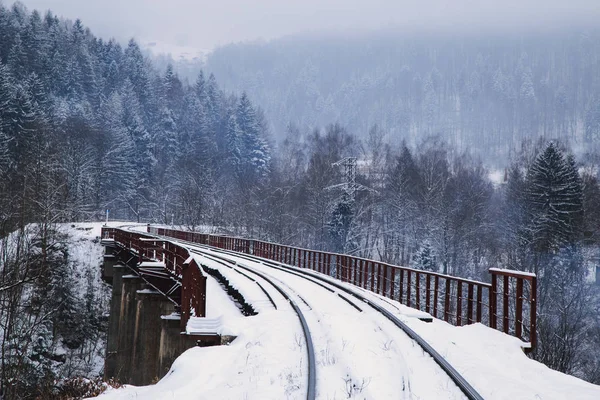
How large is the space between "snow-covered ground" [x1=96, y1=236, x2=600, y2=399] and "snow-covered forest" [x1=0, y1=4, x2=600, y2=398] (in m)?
11.2

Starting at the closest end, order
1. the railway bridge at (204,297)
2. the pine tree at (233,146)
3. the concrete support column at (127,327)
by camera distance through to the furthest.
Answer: the railway bridge at (204,297), the concrete support column at (127,327), the pine tree at (233,146)

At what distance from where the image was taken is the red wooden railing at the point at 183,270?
39.5 feet

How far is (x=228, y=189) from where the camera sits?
86688mm

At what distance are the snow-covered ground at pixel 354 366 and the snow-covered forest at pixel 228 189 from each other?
11248 millimetres

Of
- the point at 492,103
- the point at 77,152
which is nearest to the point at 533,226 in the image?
the point at 77,152

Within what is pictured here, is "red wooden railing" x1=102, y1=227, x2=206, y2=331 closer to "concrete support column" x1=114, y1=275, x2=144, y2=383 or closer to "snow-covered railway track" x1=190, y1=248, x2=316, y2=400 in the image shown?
"concrete support column" x1=114, y1=275, x2=144, y2=383

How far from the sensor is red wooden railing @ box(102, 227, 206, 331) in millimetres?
12031

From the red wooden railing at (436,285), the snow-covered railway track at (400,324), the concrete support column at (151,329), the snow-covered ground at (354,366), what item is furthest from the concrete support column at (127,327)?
the snow-covered ground at (354,366)

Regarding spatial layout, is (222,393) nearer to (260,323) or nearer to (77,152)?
(260,323)

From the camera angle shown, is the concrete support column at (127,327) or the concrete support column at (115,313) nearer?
the concrete support column at (127,327)

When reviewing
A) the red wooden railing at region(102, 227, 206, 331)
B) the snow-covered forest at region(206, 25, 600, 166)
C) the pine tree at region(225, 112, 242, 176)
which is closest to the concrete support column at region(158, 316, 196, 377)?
the red wooden railing at region(102, 227, 206, 331)

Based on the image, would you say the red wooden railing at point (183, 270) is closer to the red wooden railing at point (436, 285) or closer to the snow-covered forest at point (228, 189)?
the snow-covered forest at point (228, 189)

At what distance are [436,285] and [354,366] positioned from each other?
6518 millimetres

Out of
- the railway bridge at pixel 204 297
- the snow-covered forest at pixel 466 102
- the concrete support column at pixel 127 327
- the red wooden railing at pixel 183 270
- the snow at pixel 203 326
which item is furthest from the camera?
the snow-covered forest at pixel 466 102
